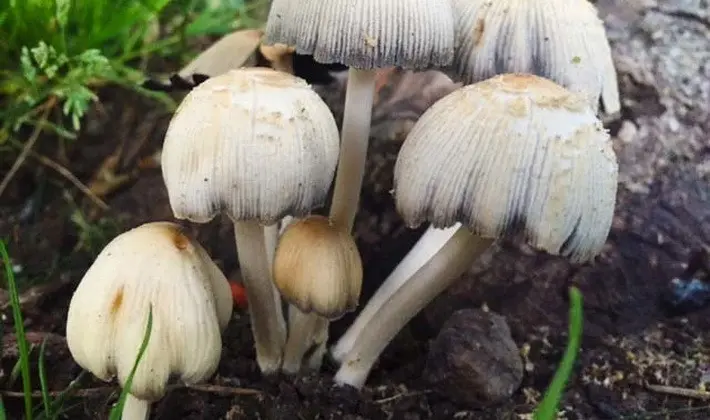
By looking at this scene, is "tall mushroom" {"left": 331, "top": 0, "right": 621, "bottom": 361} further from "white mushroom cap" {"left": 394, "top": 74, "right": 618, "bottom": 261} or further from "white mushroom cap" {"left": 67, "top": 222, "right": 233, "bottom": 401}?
"white mushroom cap" {"left": 67, "top": 222, "right": 233, "bottom": 401}

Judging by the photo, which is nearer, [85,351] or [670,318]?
[85,351]

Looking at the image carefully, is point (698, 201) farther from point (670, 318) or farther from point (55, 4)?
point (55, 4)

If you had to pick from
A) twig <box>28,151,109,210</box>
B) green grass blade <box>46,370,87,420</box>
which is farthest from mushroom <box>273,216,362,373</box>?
twig <box>28,151,109,210</box>

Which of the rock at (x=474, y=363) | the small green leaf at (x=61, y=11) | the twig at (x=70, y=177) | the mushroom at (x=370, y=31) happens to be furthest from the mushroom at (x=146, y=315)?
the twig at (x=70, y=177)

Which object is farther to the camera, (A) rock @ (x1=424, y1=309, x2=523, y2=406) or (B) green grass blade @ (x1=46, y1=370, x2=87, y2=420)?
(A) rock @ (x1=424, y1=309, x2=523, y2=406)

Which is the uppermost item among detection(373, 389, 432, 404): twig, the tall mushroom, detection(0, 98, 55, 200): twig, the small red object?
the tall mushroom

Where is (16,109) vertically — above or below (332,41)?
below

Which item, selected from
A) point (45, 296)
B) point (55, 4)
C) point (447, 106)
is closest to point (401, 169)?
point (447, 106)

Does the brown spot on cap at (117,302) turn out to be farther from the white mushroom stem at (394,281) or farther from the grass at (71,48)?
the grass at (71,48)
